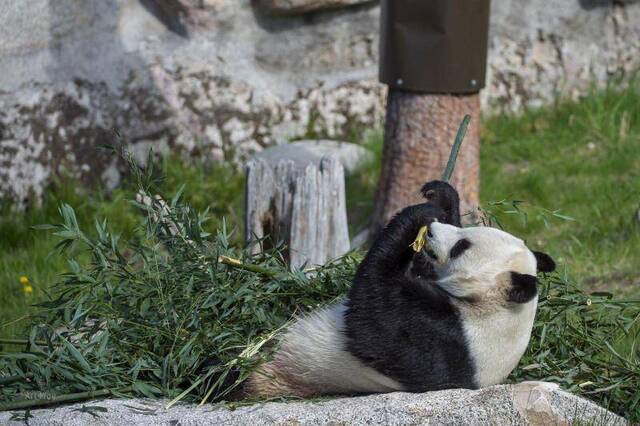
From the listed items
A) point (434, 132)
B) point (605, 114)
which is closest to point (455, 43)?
point (434, 132)

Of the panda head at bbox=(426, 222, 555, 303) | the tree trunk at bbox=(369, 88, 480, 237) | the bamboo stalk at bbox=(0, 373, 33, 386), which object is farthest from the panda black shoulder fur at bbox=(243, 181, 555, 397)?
the tree trunk at bbox=(369, 88, 480, 237)

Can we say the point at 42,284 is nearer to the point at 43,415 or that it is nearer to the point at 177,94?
the point at 177,94

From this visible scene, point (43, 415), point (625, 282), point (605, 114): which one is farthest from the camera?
point (605, 114)

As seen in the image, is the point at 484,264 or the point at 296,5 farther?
the point at 296,5

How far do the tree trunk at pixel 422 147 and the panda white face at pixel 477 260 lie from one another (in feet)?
7.06

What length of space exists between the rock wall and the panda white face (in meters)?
3.30

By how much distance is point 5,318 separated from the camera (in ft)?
16.5

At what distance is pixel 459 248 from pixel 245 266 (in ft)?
2.73

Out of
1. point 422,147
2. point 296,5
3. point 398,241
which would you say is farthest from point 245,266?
point 296,5

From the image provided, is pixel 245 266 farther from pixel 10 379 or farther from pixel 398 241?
pixel 10 379

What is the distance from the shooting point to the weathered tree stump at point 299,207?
16.1 ft

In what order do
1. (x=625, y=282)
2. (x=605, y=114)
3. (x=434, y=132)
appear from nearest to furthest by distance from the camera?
(x=625, y=282) < (x=434, y=132) < (x=605, y=114)

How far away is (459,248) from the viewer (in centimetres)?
352

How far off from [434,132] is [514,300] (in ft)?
8.01
